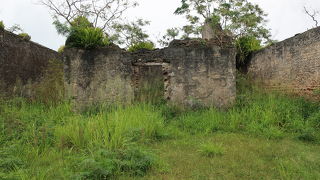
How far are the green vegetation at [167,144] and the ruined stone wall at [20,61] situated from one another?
1.98 metres

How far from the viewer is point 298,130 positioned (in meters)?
6.40

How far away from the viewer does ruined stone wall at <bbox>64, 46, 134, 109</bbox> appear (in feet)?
27.3

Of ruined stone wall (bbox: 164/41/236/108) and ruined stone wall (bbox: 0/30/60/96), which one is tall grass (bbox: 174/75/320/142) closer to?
ruined stone wall (bbox: 164/41/236/108)

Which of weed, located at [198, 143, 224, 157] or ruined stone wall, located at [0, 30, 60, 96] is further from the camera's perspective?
ruined stone wall, located at [0, 30, 60, 96]

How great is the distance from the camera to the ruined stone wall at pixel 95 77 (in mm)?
8336

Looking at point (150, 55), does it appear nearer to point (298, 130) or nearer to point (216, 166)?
point (298, 130)

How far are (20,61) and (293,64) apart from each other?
9421mm

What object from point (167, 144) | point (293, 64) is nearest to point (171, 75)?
point (167, 144)

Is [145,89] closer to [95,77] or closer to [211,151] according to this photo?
[95,77]

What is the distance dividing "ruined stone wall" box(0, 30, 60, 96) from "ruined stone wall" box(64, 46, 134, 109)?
8.46 ft

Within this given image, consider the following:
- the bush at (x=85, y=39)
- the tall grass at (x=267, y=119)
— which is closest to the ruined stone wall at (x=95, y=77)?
the bush at (x=85, y=39)

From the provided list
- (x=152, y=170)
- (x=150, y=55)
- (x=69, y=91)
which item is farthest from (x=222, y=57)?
(x=152, y=170)

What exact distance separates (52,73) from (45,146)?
6232 millimetres

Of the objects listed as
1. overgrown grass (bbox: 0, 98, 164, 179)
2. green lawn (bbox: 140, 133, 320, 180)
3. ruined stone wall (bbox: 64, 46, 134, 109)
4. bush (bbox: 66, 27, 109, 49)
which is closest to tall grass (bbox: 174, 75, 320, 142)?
green lawn (bbox: 140, 133, 320, 180)
